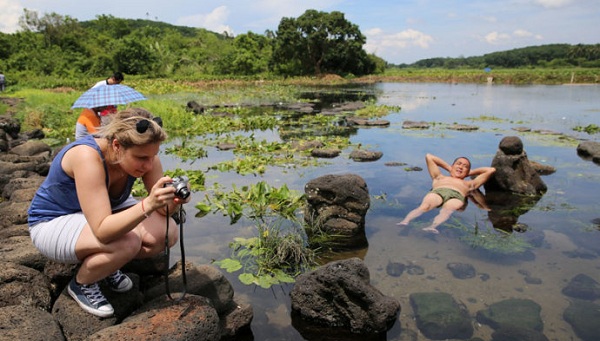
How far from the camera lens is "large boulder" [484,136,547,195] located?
7.88 metres

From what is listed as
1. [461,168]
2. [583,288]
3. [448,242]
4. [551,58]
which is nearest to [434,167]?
[461,168]

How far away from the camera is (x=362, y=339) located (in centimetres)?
379

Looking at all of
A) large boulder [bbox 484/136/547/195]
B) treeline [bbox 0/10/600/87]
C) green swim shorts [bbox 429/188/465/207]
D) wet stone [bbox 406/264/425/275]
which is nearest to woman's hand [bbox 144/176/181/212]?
wet stone [bbox 406/264/425/275]

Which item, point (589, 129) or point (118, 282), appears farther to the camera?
point (589, 129)

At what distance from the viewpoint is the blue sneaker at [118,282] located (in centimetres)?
341

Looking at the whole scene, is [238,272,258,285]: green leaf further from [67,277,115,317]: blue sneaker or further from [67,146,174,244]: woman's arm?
[67,146,174,244]: woman's arm

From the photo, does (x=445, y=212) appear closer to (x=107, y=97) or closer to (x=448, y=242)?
(x=448, y=242)

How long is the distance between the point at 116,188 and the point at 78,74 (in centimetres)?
4859

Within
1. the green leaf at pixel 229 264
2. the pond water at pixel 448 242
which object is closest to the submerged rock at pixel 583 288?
the pond water at pixel 448 242

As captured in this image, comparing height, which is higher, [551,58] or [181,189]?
[551,58]

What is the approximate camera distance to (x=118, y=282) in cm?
342

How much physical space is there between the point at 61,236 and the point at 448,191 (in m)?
6.03

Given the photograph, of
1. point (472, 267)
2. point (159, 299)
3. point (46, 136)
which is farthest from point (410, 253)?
point (46, 136)

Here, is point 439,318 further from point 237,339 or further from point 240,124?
point 240,124
